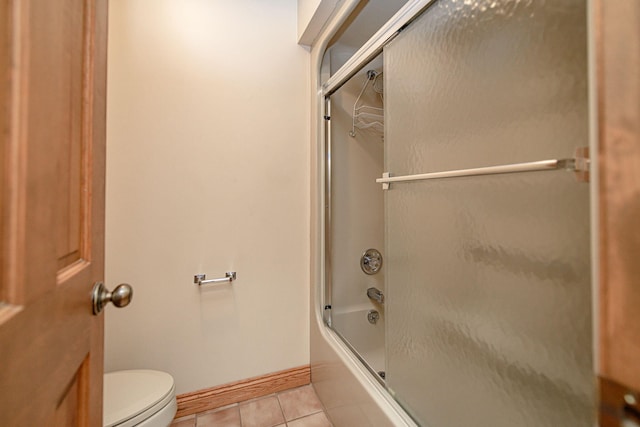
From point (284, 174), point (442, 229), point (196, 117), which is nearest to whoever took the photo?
point (442, 229)

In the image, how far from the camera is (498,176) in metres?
0.70

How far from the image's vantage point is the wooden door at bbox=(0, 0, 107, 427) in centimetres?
30

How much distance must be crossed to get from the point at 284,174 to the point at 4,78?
140 centimetres

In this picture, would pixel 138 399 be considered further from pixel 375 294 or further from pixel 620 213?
pixel 620 213

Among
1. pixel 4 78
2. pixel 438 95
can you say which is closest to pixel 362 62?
pixel 438 95

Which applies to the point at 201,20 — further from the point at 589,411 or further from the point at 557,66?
the point at 589,411

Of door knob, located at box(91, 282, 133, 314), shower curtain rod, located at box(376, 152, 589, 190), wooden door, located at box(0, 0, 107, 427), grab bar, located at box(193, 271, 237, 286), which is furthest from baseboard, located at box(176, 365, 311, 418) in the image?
shower curtain rod, located at box(376, 152, 589, 190)

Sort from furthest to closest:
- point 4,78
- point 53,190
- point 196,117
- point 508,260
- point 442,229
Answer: point 196,117
point 442,229
point 508,260
point 53,190
point 4,78

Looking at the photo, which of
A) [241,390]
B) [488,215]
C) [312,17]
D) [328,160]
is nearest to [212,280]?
[241,390]

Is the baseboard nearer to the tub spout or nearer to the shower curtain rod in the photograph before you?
the tub spout

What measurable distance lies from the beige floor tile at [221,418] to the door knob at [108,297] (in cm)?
124

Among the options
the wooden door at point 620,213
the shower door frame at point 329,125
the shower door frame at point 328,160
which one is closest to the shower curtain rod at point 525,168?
the shower door frame at point 328,160

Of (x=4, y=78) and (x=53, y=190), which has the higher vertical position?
(x=4, y=78)

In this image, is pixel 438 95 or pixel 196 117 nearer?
pixel 438 95
